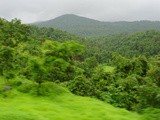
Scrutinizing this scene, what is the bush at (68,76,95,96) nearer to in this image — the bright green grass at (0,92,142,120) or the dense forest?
the dense forest

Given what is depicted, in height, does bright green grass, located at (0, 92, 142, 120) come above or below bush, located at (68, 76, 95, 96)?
above

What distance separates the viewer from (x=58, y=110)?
17031 millimetres

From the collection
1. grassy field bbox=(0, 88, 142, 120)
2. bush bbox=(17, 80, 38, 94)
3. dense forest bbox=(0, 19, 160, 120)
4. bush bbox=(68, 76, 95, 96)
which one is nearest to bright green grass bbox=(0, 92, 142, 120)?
grassy field bbox=(0, 88, 142, 120)

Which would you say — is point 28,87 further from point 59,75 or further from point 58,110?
point 59,75

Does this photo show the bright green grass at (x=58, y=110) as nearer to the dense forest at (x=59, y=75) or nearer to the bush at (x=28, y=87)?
the dense forest at (x=59, y=75)

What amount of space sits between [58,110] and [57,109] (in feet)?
0.85

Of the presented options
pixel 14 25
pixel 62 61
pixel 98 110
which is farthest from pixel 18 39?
pixel 98 110

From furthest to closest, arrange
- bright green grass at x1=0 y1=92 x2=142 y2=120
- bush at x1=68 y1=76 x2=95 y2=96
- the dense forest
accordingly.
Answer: bush at x1=68 y1=76 x2=95 y2=96 < the dense forest < bright green grass at x1=0 y1=92 x2=142 y2=120

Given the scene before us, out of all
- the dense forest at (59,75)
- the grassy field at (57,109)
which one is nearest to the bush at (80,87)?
the dense forest at (59,75)

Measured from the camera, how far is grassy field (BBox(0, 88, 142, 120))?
45.0ft

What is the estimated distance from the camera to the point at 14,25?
37.4 meters

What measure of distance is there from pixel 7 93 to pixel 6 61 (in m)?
4.38

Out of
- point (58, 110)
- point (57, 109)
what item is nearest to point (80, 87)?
point (57, 109)

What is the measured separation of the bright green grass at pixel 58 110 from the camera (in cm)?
1368
